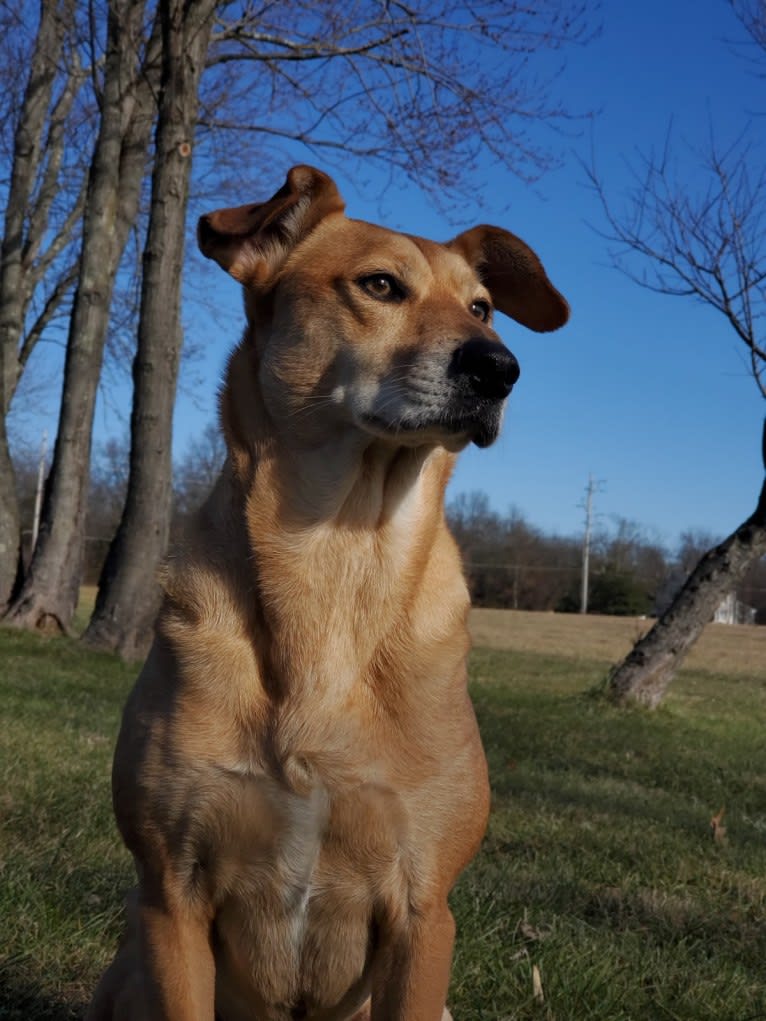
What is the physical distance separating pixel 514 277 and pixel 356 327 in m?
0.87

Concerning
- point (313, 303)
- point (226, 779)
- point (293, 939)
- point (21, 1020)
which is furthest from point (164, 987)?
point (313, 303)

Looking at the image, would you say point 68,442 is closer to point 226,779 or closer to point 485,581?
point 226,779

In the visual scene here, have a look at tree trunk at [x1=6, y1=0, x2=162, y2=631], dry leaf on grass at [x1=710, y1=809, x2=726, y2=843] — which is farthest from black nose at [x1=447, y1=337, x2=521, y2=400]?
tree trunk at [x1=6, y1=0, x2=162, y2=631]

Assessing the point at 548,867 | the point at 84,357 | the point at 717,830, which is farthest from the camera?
the point at 84,357

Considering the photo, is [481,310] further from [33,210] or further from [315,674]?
[33,210]

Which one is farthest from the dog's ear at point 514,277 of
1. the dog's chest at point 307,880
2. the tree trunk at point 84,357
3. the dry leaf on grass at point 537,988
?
the tree trunk at point 84,357

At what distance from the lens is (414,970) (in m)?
2.45

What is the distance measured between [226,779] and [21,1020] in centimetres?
104

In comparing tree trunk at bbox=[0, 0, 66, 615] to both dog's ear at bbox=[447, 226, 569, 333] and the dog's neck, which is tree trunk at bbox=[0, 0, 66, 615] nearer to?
dog's ear at bbox=[447, 226, 569, 333]

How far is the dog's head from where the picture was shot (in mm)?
2742

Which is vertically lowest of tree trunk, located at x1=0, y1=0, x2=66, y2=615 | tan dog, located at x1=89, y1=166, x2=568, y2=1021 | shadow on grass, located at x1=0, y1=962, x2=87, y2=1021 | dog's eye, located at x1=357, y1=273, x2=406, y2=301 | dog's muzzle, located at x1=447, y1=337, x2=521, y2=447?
shadow on grass, located at x1=0, y1=962, x2=87, y2=1021

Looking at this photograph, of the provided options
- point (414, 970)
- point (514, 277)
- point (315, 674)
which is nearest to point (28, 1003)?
point (414, 970)

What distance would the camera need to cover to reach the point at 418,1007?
2422 mm

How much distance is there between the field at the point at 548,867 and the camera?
3.25m
